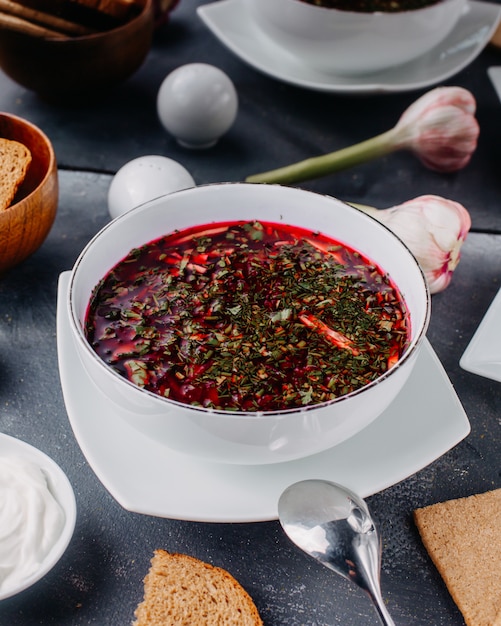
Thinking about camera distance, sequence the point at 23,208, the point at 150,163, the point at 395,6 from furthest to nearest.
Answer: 1. the point at 395,6
2. the point at 150,163
3. the point at 23,208

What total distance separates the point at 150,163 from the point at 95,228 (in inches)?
11.8

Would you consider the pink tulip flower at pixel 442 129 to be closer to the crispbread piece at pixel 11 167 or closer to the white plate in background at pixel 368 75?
the white plate in background at pixel 368 75

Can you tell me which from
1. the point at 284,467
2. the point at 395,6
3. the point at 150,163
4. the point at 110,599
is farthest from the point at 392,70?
the point at 110,599

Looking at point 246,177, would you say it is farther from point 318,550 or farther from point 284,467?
point 318,550

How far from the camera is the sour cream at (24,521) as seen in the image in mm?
1467

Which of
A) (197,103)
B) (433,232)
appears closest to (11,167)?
(197,103)

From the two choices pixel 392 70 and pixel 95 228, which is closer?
pixel 95 228

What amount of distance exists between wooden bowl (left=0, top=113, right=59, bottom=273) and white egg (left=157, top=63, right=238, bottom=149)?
0.60 metres

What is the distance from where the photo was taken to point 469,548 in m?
1.59

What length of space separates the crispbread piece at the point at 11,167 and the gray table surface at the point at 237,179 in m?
0.29

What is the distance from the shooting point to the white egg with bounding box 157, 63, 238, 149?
2.65m

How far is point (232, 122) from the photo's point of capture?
279 cm

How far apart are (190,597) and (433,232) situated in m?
1.20

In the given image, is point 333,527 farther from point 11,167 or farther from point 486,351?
point 11,167
